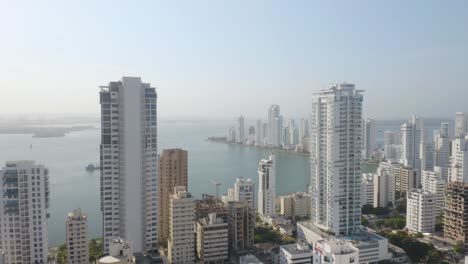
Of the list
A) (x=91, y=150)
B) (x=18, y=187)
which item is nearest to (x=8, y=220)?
(x=18, y=187)

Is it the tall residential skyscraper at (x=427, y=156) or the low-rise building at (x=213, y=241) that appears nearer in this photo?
the low-rise building at (x=213, y=241)

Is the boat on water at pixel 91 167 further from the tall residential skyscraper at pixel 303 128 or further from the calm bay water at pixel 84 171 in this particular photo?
the tall residential skyscraper at pixel 303 128

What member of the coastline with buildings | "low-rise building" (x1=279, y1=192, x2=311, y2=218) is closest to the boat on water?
the coastline with buildings

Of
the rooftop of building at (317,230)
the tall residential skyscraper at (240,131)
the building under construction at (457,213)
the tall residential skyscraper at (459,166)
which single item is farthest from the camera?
the tall residential skyscraper at (240,131)

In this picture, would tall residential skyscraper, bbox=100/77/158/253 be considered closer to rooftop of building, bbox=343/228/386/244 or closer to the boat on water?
rooftop of building, bbox=343/228/386/244

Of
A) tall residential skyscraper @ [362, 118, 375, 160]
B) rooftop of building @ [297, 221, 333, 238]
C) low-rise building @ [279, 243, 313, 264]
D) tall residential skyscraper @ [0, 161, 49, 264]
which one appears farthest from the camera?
tall residential skyscraper @ [362, 118, 375, 160]

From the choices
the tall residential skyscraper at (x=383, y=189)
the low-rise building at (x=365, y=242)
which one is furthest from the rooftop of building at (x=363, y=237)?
the tall residential skyscraper at (x=383, y=189)
